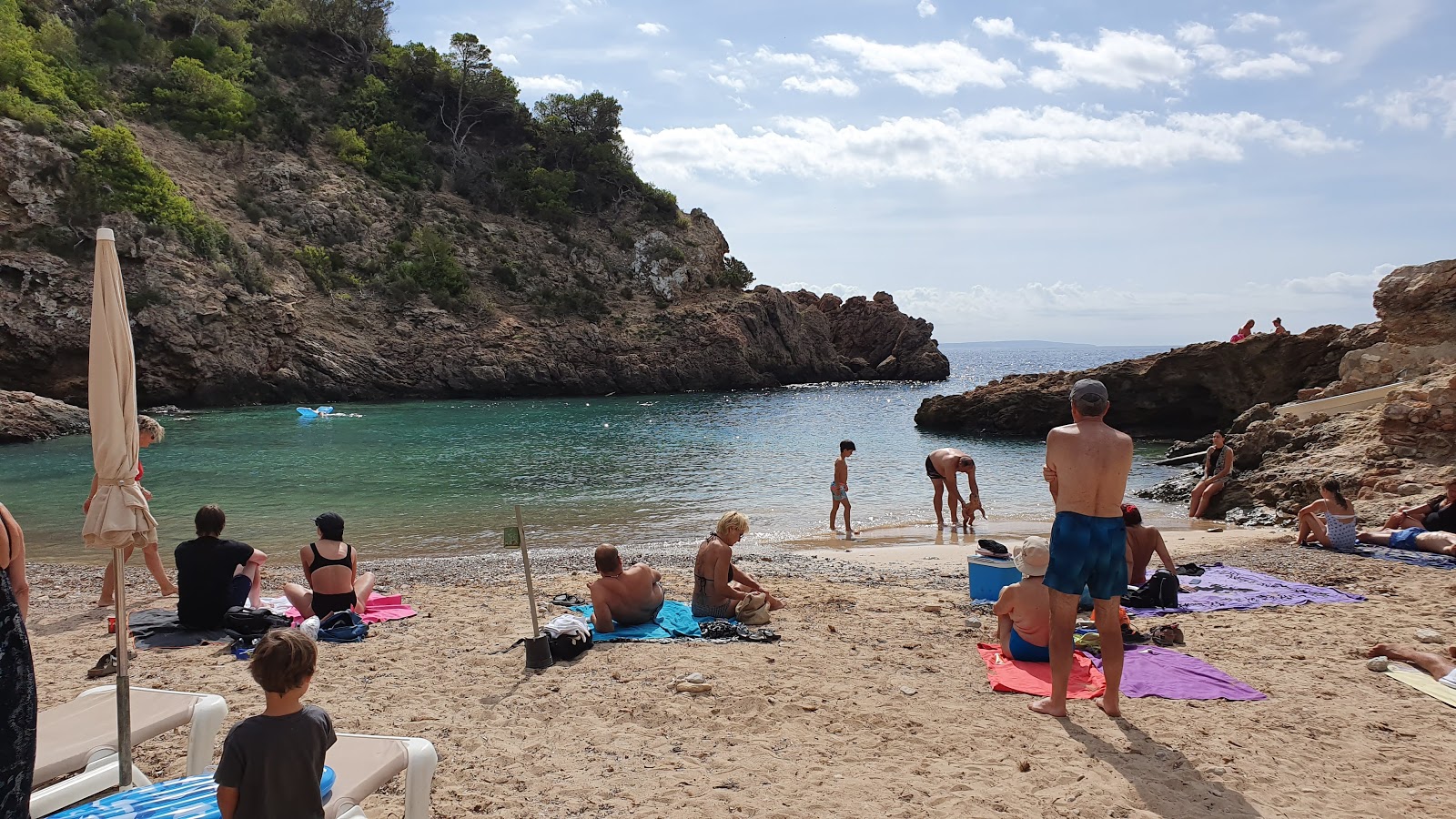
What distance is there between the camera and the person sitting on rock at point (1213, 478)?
15555mm

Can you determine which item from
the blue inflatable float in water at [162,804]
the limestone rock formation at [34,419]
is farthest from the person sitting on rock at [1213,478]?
the limestone rock formation at [34,419]

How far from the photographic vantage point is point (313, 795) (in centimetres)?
299

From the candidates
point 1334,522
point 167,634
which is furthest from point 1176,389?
point 167,634

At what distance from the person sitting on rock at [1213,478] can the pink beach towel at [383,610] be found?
14230 millimetres

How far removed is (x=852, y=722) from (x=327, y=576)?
4.80 m

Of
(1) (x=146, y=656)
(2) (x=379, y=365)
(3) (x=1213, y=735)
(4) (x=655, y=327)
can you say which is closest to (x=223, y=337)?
(2) (x=379, y=365)

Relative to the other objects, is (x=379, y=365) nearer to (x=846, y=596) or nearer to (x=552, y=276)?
(x=552, y=276)

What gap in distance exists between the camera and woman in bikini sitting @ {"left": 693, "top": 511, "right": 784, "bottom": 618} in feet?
24.0

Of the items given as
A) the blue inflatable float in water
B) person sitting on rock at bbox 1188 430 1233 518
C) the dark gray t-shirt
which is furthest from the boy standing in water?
the dark gray t-shirt

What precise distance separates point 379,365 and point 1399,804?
151ft

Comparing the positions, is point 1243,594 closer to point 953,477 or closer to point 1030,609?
point 1030,609

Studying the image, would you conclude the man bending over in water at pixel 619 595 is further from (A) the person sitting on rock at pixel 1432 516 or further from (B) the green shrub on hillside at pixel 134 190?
(B) the green shrub on hillside at pixel 134 190

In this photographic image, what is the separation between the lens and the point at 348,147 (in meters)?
51.4

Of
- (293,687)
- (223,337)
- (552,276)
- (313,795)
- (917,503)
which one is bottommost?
(917,503)
